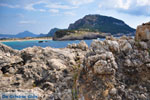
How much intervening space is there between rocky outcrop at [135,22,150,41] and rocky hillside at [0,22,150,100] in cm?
59

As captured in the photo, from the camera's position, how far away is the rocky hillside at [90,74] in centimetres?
1139

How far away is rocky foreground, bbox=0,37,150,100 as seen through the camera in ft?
37.4

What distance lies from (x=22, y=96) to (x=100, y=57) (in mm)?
6492

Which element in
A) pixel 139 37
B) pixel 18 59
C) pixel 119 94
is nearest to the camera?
pixel 119 94

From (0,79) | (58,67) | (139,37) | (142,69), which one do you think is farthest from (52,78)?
(139,37)

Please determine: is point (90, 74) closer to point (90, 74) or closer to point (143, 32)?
point (90, 74)

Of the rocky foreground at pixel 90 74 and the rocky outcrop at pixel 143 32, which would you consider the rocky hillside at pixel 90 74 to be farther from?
the rocky outcrop at pixel 143 32

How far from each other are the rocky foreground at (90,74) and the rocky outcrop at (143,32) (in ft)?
2.40

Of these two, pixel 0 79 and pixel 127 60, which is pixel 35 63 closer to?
pixel 0 79

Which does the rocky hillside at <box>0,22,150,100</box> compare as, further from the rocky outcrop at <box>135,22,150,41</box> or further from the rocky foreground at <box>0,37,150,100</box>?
the rocky outcrop at <box>135,22,150,41</box>

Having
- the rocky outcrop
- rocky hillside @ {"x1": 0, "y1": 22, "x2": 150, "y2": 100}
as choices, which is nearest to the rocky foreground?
rocky hillside @ {"x1": 0, "y1": 22, "x2": 150, "y2": 100}

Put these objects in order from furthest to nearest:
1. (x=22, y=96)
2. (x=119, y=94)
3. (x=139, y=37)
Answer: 1. (x=139, y=37)
2. (x=22, y=96)
3. (x=119, y=94)

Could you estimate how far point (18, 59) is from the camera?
50.4 ft

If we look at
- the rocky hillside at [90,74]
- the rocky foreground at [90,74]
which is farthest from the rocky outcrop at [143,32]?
the rocky foreground at [90,74]
